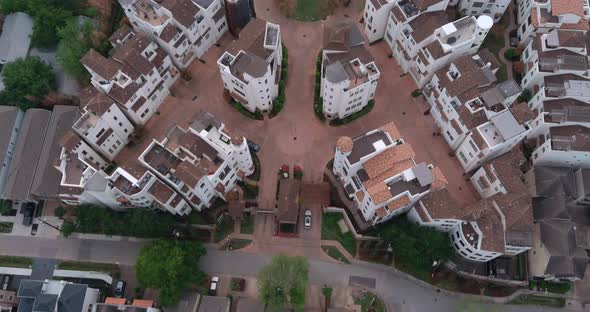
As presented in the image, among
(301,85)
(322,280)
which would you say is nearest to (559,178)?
(322,280)

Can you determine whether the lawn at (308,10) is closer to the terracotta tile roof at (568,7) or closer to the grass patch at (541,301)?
the terracotta tile roof at (568,7)

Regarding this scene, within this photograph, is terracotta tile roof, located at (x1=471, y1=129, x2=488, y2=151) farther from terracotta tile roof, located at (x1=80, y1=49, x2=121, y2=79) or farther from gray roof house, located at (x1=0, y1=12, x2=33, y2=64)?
gray roof house, located at (x1=0, y1=12, x2=33, y2=64)

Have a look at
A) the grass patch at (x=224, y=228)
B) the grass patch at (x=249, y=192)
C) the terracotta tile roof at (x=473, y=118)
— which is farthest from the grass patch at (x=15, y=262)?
the terracotta tile roof at (x=473, y=118)

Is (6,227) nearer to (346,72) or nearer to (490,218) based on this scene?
(346,72)

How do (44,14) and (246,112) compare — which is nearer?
(246,112)

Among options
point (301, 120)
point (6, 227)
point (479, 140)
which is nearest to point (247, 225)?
point (301, 120)

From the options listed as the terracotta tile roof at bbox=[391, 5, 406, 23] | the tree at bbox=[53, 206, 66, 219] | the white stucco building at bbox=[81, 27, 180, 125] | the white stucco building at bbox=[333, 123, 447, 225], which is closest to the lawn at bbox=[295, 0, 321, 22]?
the terracotta tile roof at bbox=[391, 5, 406, 23]
